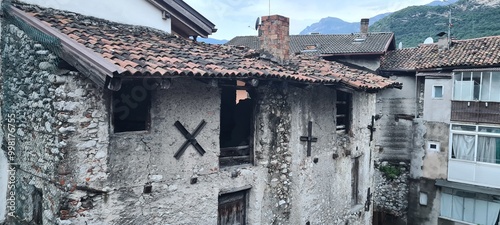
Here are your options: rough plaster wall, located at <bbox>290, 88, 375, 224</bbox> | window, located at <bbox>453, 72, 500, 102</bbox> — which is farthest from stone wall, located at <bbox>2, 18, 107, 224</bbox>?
window, located at <bbox>453, 72, 500, 102</bbox>

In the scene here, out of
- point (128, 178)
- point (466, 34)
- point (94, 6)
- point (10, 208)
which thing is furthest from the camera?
point (466, 34)

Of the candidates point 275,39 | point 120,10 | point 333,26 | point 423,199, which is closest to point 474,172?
point 423,199

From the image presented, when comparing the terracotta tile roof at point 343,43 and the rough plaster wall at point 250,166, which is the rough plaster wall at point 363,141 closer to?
the rough plaster wall at point 250,166

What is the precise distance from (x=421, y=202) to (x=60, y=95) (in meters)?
18.5

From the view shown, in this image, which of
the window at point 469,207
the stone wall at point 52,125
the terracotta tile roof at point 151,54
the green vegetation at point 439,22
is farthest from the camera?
the green vegetation at point 439,22

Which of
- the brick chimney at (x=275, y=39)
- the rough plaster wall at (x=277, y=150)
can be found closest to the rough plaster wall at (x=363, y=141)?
the rough plaster wall at (x=277, y=150)

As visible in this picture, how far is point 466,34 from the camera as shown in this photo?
33750 mm

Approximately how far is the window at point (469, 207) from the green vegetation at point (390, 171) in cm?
246

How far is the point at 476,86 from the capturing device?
1638 cm

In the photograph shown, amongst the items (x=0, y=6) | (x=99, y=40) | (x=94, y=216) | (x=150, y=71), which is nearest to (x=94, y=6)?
(x=0, y=6)

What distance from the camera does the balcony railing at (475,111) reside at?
16.0 m

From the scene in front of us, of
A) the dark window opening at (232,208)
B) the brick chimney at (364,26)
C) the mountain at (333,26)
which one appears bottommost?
the dark window opening at (232,208)

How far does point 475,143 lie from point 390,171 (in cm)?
454

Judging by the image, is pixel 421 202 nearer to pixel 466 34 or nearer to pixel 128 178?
pixel 128 178
